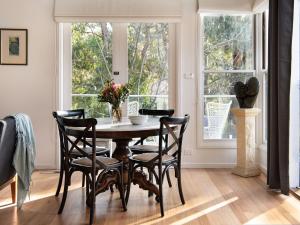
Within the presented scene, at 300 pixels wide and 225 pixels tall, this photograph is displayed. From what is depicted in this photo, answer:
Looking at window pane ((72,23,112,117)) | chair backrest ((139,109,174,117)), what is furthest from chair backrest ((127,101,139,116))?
chair backrest ((139,109,174,117))

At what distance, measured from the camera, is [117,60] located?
16.4 ft

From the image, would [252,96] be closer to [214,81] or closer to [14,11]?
[214,81]

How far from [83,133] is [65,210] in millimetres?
787

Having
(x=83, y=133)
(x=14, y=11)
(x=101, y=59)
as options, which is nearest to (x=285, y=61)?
(x=83, y=133)

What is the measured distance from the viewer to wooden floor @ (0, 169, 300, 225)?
303 cm

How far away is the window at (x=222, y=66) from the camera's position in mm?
4973

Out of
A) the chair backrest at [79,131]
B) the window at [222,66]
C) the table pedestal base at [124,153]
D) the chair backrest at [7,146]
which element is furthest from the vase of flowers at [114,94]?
the window at [222,66]

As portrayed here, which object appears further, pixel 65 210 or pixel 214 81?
pixel 214 81

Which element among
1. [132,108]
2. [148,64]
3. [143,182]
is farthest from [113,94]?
[148,64]

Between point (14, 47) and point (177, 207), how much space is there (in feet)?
10.3

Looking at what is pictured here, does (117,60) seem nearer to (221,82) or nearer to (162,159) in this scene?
(221,82)

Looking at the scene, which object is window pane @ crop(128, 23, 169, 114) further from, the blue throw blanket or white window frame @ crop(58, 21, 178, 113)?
the blue throw blanket

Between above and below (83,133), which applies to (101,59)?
above

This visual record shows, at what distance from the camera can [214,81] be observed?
5023mm
